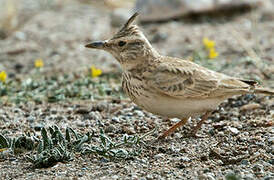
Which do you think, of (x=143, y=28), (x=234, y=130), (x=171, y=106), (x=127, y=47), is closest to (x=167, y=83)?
(x=171, y=106)

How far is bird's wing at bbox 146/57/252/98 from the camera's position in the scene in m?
5.30

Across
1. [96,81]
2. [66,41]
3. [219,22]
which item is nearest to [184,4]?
[219,22]

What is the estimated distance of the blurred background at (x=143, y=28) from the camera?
877cm

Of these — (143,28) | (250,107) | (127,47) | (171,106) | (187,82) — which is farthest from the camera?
(143,28)

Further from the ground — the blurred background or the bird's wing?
the blurred background

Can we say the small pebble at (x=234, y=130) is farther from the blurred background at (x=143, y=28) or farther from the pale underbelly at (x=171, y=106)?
the blurred background at (x=143, y=28)

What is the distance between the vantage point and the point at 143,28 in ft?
35.0

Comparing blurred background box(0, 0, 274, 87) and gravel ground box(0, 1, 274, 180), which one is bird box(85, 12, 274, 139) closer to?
gravel ground box(0, 1, 274, 180)

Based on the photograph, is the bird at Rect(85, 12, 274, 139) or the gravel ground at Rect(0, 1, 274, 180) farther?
the bird at Rect(85, 12, 274, 139)

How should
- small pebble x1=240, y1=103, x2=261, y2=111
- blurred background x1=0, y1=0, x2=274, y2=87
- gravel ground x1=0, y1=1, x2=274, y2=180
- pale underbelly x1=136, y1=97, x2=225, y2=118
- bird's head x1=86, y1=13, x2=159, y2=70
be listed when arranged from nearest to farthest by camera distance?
gravel ground x1=0, y1=1, x2=274, y2=180
pale underbelly x1=136, y1=97, x2=225, y2=118
bird's head x1=86, y1=13, x2=159, y2=70
small pebble x1=240, y1=103, x2=261, y2=111
blurred background x1=0, y1=0, x2=274, y2=87

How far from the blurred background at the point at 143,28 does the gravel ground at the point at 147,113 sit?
0.06 feet

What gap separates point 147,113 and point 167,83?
1200 millimetres

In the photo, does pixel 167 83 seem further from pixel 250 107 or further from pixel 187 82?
pixel 250 107

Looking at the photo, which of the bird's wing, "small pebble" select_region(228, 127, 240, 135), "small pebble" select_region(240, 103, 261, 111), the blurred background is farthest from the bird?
the blurred background
